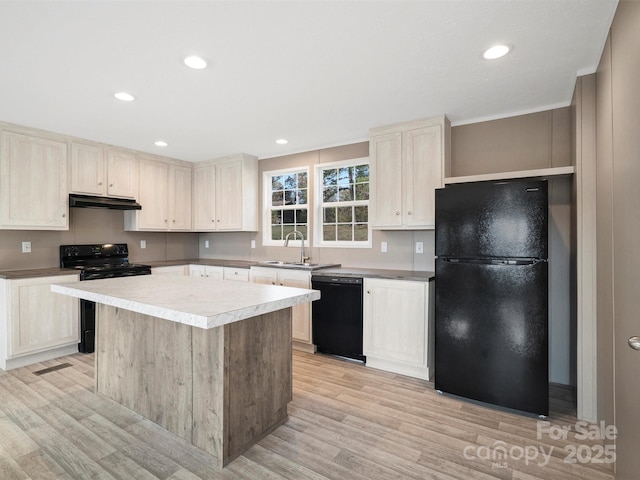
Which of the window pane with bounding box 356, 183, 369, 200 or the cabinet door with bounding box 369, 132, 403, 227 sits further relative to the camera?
the window pane with bounding box 356, 183, 369, 200

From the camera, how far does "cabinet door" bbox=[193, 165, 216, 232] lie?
16.1ft

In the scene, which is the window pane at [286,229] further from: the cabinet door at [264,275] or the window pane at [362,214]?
the window pane at [362,214]

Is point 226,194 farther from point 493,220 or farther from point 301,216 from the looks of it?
point 493,220

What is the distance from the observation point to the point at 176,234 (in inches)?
210

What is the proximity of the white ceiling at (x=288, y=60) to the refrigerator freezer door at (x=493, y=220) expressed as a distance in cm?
81

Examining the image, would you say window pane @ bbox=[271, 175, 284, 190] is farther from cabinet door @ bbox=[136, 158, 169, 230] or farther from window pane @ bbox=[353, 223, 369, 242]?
cabinet door @ bbox=[136, 158, 169, 230]

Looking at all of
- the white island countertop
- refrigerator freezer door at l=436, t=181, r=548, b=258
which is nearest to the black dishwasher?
refrigerator freezer door at l=436, t=181, r=548, b=258

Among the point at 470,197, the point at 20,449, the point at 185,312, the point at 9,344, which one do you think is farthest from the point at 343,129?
the point at 9,344

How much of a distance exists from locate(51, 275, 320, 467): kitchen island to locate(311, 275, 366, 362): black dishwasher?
115 centimetres

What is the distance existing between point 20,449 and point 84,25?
2.45m

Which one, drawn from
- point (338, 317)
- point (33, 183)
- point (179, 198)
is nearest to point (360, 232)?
point (338, 317)

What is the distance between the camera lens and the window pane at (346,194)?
4070mm

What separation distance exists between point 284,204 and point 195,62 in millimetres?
2600

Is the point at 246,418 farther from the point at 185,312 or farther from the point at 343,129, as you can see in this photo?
the point at 343,129
